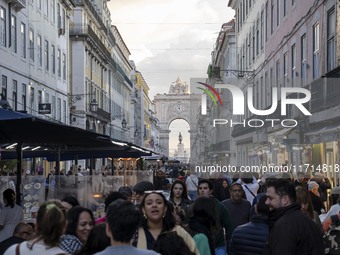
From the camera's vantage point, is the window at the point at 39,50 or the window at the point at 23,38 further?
the window at the point at 39,50

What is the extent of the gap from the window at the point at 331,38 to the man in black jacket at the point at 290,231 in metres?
14.3

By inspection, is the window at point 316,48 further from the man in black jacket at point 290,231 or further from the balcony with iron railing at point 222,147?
the man in black jacket at point 290,231

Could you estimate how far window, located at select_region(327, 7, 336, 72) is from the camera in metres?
20.5

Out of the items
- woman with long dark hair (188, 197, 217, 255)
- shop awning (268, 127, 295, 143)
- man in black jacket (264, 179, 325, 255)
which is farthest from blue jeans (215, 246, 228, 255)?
shop awning (268, 127, 295, 143)

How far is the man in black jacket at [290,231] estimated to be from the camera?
6.39 meters

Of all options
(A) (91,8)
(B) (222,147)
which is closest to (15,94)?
(B) (222,147)

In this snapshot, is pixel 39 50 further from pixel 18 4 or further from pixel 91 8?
pixel 91 8

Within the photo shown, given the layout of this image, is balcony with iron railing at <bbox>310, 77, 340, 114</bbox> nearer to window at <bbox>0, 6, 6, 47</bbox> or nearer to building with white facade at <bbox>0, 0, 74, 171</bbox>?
building with white facade at <bbox>0, 0, 74, 171</bbox>

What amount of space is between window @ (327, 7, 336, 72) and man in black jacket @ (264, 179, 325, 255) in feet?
47.0

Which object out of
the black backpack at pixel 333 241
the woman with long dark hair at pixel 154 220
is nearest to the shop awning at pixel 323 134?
the black backpack at pixel 333 241

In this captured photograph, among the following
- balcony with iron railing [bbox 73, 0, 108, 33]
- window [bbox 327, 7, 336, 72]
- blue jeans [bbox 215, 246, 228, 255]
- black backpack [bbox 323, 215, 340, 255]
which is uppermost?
balcony with iron railing [bbox 73, 0, 108, 33]

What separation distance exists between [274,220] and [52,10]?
136 feet

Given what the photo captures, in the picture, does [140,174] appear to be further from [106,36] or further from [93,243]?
[106,36]

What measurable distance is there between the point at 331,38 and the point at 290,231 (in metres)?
15.1
